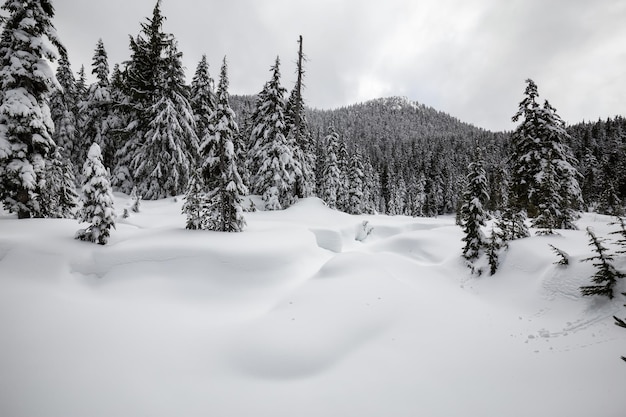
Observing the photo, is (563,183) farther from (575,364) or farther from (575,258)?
(575,364)

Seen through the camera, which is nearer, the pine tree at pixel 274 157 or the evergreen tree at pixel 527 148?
the evergreen tree at pixel 527 148

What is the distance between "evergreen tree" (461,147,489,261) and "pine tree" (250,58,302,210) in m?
15.1

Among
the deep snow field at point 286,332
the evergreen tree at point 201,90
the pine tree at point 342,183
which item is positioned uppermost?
the evergreen tree at point 201,90

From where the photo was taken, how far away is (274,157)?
76.8 feet

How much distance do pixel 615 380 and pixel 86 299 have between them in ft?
39.9

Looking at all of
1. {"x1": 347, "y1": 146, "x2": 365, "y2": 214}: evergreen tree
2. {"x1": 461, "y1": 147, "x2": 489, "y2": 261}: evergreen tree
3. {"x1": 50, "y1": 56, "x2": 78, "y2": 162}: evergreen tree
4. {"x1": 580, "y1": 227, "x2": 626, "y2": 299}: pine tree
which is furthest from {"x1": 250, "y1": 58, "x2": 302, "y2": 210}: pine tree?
{"x1": 347, "y1": 146, "x2": 365, "y2": 214}: evergreen tree

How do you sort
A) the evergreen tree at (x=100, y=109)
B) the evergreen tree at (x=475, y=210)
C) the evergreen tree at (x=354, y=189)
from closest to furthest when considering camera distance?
the evergreen tree at (x=475, y=210), the evergreen tree at (x=100, y=109), the evergreen tree at (x=354, y=189)

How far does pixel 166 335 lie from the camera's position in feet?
22.2

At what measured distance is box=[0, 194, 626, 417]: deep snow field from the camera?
490cm

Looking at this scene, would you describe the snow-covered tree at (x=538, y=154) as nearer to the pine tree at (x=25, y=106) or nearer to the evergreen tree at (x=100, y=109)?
the pine tree at (x=25, y=106)

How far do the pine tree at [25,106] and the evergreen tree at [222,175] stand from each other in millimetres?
6984

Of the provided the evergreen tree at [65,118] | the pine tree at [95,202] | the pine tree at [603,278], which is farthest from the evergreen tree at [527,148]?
the evergreen tree at [65,118]

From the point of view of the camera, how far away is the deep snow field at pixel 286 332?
4.90 meters

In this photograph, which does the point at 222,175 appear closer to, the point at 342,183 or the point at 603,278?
the point at 603,278
